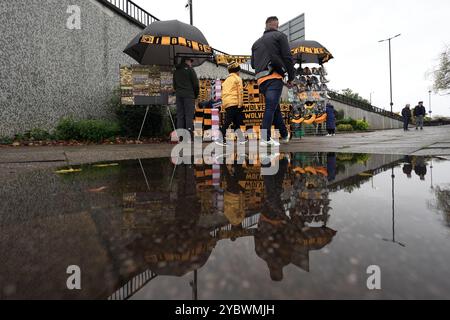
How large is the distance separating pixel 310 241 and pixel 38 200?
4.62 ft

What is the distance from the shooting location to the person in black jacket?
20.4 feet

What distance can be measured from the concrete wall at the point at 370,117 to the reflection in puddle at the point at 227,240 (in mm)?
28605

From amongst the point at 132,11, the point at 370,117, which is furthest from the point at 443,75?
the point at 132,11

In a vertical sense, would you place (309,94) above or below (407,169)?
above

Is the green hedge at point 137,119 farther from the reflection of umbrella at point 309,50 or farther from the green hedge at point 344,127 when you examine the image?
the green hedge at point 344,127

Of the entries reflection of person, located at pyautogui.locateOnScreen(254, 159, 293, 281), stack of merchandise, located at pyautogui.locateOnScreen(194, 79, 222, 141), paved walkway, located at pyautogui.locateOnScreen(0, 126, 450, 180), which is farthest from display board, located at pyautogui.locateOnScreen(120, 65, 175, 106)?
reflection of person, located at pyautogui.locateOnScreen(254, 159, 293, 281)

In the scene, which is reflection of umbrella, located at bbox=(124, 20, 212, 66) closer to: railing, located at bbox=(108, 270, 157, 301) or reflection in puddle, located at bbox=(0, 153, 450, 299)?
reflection in puddle, located at bbox=(0, 153, 450, 299)

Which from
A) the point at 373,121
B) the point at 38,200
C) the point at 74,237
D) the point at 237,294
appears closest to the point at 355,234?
the point at 237,294

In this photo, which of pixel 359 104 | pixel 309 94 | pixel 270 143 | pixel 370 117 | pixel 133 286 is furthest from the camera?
pixel 370 117

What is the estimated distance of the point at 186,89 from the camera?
6242 mm

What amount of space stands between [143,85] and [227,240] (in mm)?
7945

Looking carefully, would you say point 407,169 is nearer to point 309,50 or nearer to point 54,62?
point 54,62

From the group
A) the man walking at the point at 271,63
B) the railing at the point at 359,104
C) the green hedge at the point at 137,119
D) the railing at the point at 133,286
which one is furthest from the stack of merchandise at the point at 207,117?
the railing at the point at 359,104

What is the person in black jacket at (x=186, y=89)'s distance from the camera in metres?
6.22
